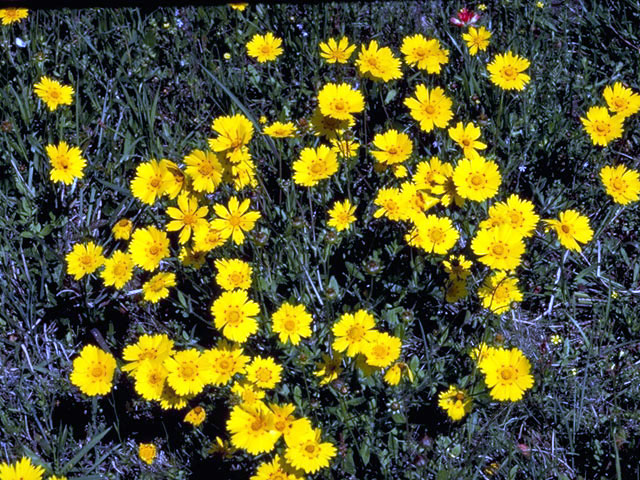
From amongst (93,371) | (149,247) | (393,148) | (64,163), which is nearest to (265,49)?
(393,148)

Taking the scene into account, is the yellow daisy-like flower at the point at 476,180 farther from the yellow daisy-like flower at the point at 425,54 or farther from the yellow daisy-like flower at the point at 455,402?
the yellow daisy-like flower at the point at 455,402

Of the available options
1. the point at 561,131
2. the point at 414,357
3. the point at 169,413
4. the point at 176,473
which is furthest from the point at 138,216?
the point at 561,131

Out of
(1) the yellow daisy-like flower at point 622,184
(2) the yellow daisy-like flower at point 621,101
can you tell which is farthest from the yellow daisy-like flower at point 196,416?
(2) the yellow daisy-like flower at point 621,101

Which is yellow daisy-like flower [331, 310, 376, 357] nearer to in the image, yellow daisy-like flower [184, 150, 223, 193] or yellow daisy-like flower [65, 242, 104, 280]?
yellow daisy-like flower [184, 150, 223, 193]

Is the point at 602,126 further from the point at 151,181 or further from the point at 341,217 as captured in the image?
the point at 151,181

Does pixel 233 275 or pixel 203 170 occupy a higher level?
pixel 203 170

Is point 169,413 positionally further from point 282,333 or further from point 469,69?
point 469,69
